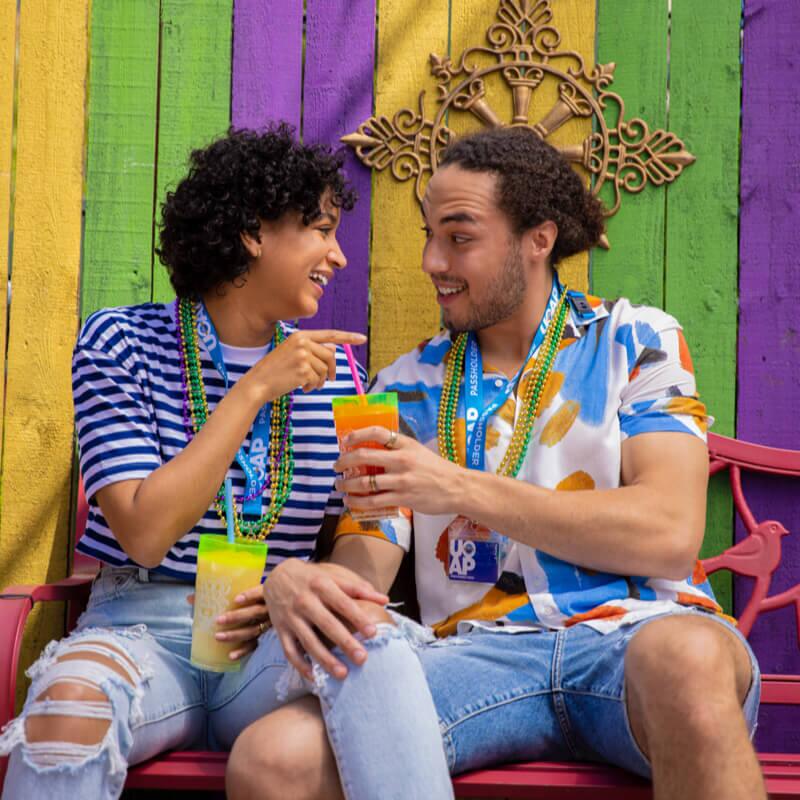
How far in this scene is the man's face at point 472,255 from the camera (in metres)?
2.60

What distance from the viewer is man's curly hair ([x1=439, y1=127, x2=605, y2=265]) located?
2643 mm

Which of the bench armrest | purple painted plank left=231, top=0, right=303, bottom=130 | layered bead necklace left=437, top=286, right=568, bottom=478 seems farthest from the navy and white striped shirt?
purple painted plank left=231, top=0, right=303, bottom=130

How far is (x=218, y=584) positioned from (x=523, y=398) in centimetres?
81

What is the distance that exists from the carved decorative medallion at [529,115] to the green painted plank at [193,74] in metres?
0.38

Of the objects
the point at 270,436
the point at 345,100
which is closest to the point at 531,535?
the point at 270,436

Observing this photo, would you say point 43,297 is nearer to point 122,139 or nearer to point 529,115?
point 122,139

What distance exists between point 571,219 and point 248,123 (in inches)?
35.8

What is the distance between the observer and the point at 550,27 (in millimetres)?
2957

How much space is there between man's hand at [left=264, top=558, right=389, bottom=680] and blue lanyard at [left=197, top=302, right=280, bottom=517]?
35cm

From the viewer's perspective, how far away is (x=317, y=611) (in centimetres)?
196

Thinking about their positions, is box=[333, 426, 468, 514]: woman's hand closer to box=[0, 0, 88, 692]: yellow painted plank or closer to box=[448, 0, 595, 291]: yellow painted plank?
box=[448, 0, 595, 291]: yellow painted plank

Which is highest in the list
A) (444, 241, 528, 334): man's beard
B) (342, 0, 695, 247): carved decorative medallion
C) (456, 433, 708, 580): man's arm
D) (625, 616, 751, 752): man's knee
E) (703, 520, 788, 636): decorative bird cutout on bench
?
(342, 0, 695, 247): carved decorative medallion

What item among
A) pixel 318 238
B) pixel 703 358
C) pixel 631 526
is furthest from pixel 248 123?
pixel 631 526

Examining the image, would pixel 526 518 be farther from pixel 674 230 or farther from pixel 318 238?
pixel 674 230
